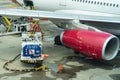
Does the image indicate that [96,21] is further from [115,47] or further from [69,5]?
[69,5]

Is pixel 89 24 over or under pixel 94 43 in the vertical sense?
over

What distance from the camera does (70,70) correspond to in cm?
1270

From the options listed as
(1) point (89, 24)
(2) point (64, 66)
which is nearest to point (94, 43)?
(2) point (64, 66)

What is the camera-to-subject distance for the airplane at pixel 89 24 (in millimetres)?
12334

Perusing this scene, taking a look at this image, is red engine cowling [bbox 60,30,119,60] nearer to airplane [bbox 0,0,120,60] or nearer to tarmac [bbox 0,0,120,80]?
airplane [bbox 0,0,120,60]

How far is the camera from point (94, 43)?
12.2 m

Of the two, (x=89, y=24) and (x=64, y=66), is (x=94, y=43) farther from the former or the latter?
(x=89, y=24)

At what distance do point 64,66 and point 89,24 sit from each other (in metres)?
2.56

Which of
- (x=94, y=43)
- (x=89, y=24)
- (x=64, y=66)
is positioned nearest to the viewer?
(x=94, y=43)

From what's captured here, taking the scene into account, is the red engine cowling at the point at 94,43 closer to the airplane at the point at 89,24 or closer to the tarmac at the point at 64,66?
the airplane at the point at 89,24

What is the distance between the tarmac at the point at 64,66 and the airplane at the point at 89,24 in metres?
0.64

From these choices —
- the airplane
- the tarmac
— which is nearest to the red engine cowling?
the airplane

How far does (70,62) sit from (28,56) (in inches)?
74.5

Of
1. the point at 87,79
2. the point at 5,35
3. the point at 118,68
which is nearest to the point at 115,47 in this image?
the point at 118,68
